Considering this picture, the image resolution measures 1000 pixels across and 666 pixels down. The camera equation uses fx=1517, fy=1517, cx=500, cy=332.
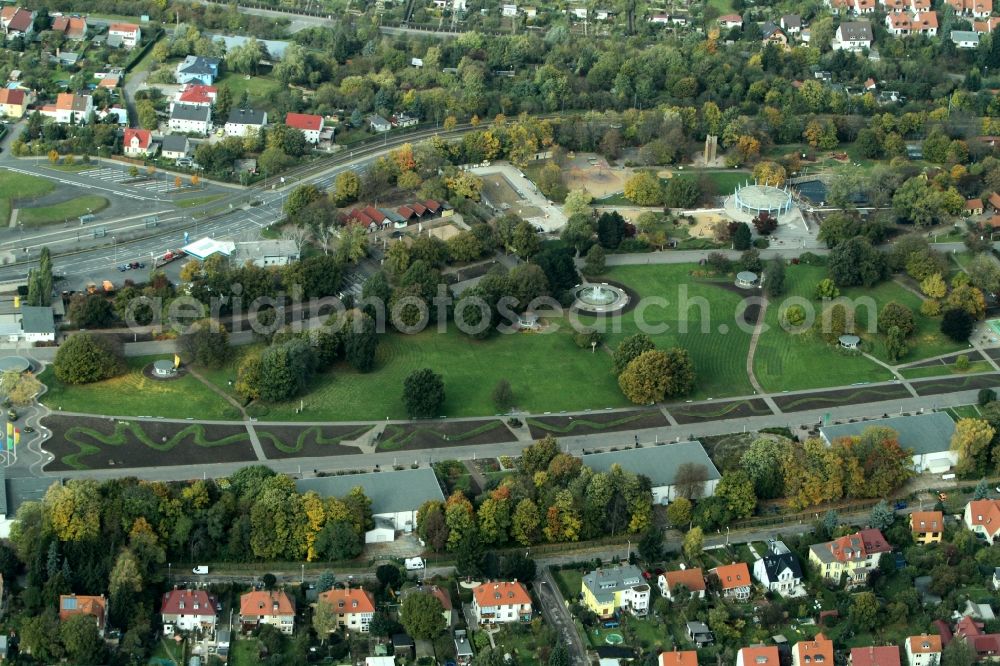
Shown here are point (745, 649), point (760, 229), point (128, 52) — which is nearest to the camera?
point (745, 649)

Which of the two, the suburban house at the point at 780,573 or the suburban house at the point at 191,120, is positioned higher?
the suburban house at the point at 191,120

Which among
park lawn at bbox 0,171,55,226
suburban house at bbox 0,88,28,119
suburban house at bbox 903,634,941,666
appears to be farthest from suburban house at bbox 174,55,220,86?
suburban house at bbox 903,634,941,666

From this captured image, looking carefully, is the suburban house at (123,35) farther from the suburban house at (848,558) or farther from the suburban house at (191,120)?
the suburban house at (848,558)

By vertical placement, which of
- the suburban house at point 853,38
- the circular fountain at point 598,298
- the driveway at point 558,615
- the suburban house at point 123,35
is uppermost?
the suburban house at point 853,38

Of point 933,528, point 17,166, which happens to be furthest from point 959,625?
point 17,166

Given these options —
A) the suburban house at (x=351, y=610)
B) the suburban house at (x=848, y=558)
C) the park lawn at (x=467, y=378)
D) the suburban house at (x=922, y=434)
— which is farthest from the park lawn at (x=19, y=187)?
the suburban house at (x=848, y=558)

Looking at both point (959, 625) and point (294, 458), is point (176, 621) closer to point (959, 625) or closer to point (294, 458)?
point (294, 458)

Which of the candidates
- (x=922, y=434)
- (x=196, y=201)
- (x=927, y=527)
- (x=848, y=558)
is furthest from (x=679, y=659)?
(x=196, y=201)
